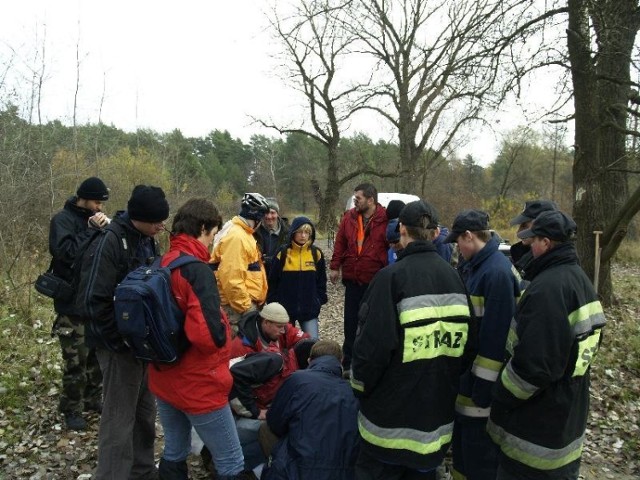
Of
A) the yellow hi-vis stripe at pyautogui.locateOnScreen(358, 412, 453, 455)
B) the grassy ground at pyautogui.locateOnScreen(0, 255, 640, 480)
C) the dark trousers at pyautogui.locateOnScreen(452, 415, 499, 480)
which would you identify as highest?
the yellow hi-vis stripe at pyautogui.locateOnScreen(358, 412, 453, 455)

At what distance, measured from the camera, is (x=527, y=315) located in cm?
234

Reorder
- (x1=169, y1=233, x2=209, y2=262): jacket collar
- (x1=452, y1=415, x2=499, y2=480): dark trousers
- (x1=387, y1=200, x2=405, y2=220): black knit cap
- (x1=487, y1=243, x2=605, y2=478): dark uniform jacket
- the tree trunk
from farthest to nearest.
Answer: the tree trunk → (x1=387, y1=200, x2=405, y2=220): black knit cap → (x1=452, y1=415, x2=499, y2=480): dark trousers → (x1=169, y1=233, x2=209, y2=262): jacket collar → (x1=487, y1=243, x2=605, y2=478): dark uniform jacket

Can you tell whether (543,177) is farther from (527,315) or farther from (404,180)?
(527,315)

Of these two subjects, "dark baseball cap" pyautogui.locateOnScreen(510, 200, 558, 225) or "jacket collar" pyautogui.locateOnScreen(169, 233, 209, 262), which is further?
"dark baseball cap" pyautogui.locateOnScreen(510, 200, 558, 225)

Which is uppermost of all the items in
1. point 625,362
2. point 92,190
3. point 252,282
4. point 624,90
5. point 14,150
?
point 624,90

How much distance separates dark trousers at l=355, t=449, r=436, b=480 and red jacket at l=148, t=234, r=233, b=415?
0.85m

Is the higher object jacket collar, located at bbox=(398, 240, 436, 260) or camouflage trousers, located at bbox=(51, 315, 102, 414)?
jacket collar, located at bbox=(398, 240, 436, 260)

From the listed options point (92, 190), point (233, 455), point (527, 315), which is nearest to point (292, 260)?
point (92, 190)

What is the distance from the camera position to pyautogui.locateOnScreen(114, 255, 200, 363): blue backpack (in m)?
2.41

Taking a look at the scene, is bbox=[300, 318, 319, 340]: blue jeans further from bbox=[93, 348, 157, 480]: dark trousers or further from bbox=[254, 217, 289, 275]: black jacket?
bbox=[93, 348, 157, 480]: dark trousers

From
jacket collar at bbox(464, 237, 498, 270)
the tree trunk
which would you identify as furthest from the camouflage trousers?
the tree trunk

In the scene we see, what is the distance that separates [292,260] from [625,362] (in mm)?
4355

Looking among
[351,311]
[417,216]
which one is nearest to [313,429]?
[417,216]

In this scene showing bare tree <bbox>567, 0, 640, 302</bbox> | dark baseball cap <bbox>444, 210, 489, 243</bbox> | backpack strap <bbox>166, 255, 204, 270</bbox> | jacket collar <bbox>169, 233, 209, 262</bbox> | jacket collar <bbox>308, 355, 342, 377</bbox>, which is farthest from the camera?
bare tree <bbox>567, 0, 640, 302</bbox>
